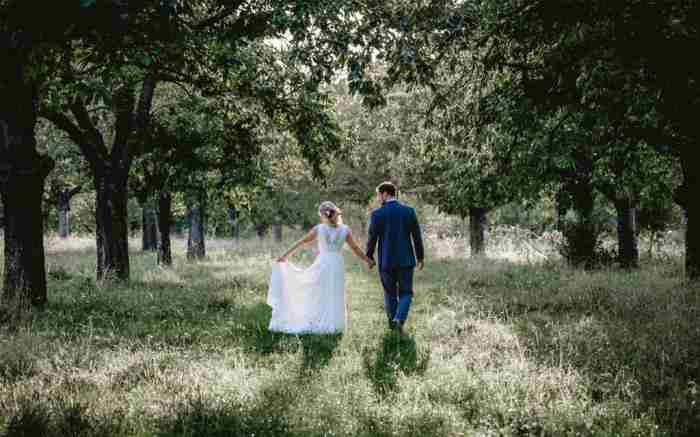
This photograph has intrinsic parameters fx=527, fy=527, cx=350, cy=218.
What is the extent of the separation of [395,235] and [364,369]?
273 cm

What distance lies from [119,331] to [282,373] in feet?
11.1

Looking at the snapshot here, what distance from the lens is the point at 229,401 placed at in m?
5.01

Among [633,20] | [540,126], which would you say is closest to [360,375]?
[633,20]

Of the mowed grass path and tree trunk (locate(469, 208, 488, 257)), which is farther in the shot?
tree trunk (locate(469, 208, 488, 257))

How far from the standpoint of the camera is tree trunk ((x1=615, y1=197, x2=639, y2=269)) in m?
15.5

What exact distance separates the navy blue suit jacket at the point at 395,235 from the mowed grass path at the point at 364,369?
3.70 ft

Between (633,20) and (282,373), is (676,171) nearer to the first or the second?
(633,20)

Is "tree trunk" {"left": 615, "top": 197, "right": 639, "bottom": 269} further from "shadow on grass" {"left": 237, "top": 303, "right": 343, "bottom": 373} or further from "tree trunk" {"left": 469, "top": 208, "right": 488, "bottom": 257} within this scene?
"shadow on grass" {"left": 237, "top": 303, "right": 343, "bottom": 373}

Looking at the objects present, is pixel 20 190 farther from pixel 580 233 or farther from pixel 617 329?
pixel 580 233

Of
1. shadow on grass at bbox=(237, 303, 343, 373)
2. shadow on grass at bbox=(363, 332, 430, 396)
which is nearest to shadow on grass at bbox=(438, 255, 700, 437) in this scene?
shadow on grass at bbox=(363, 332, 430, 396)

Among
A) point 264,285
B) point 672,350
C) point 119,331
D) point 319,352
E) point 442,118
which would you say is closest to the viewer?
point 672,350

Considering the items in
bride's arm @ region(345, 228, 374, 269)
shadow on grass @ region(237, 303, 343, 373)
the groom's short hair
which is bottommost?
shadow on grass @ region(237, 303, 343, 373)

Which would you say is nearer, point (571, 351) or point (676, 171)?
point (571, 351)

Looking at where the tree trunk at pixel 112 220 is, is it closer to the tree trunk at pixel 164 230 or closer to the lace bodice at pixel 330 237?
the tree trunk at pixel 164 230
